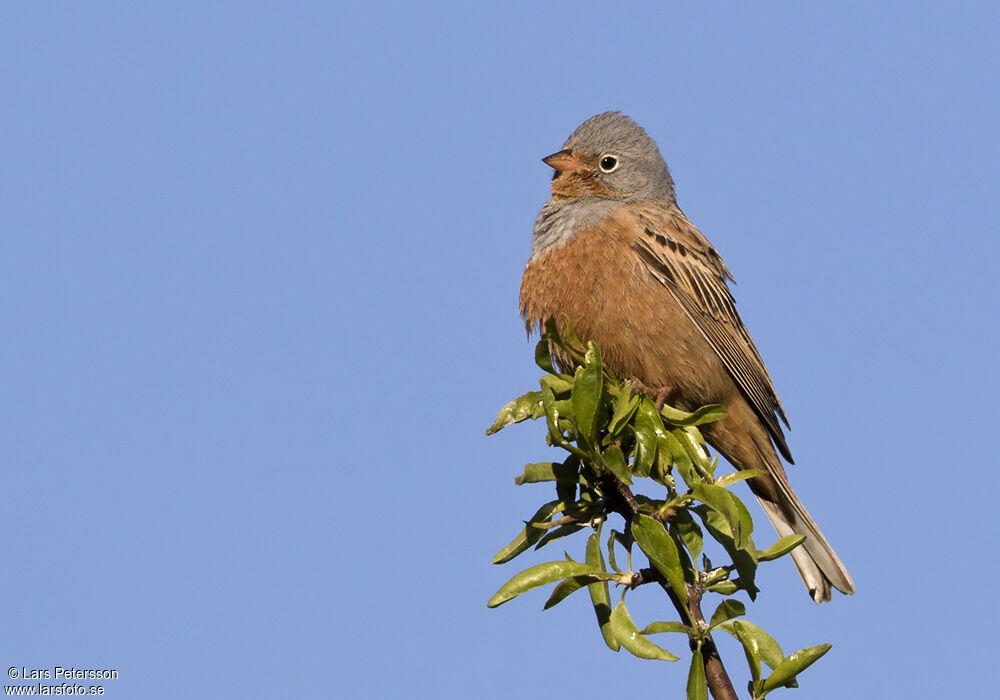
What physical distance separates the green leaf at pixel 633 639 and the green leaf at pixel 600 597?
58 millimetres

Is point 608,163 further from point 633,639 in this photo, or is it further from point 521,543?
point 633,639

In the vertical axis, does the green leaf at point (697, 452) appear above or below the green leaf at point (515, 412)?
below

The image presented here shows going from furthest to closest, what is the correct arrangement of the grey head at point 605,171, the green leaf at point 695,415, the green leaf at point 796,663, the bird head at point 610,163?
the bird head at point 610,163
the grey head at point 605,171
the green leaf at point 695,415
the green leaf at point 796,663

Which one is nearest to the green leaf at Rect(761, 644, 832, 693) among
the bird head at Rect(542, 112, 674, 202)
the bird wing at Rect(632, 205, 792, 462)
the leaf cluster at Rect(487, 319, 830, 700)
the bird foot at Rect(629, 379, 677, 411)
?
the leaf cluster at Rect(487, 319, 830, 700)

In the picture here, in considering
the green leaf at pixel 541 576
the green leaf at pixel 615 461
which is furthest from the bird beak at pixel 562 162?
the green leaf at pixel 541 576

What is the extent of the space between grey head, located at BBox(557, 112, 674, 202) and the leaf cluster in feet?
15.0

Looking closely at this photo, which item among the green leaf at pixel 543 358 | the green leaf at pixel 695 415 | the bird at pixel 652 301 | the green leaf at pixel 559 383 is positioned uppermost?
the bird at pixel 652 301

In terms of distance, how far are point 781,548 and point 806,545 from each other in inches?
173

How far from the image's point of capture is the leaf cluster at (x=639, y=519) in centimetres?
462

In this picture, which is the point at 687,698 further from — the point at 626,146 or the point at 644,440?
the point at 626,146

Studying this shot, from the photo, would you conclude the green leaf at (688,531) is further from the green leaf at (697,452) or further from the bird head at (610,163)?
Result: the bird head at (610,163)

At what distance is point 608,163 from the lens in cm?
1012

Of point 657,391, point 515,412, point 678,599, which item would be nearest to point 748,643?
point 678,599

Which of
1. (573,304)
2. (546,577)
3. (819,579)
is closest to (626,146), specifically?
(573,304)
